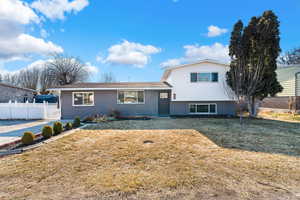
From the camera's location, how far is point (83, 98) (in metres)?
13.0

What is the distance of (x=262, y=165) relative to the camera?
3961 millimetres

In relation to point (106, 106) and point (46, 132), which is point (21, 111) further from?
point (46, 132)

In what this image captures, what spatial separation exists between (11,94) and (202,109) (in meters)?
22.8

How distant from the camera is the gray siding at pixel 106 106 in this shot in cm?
1290

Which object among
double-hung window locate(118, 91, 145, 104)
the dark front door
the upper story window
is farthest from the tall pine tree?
double-hung window locate(118, 91, 145, 104)

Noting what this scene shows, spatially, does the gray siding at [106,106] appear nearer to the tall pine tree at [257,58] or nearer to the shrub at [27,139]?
the tall pine tree at [257,58]

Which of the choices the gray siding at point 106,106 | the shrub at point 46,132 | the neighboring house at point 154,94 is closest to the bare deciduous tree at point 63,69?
the gray siding at point 106,106

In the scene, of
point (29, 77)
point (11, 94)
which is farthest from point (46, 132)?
point (29, 77)

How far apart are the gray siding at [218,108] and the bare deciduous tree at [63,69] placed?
3074 cm

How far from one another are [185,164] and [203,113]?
10459 mm

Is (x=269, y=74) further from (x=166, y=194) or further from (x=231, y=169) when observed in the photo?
(x=166, y=194)

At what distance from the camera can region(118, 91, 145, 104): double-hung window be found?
516 inches

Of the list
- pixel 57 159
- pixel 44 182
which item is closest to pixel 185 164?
pixel 44 182

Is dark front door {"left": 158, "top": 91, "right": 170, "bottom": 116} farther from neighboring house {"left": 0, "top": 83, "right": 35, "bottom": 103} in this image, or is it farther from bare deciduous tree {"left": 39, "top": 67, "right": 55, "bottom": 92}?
bare deciduous tree {"left": 39, "top": 67, "right": 55, "bottom": 92}
